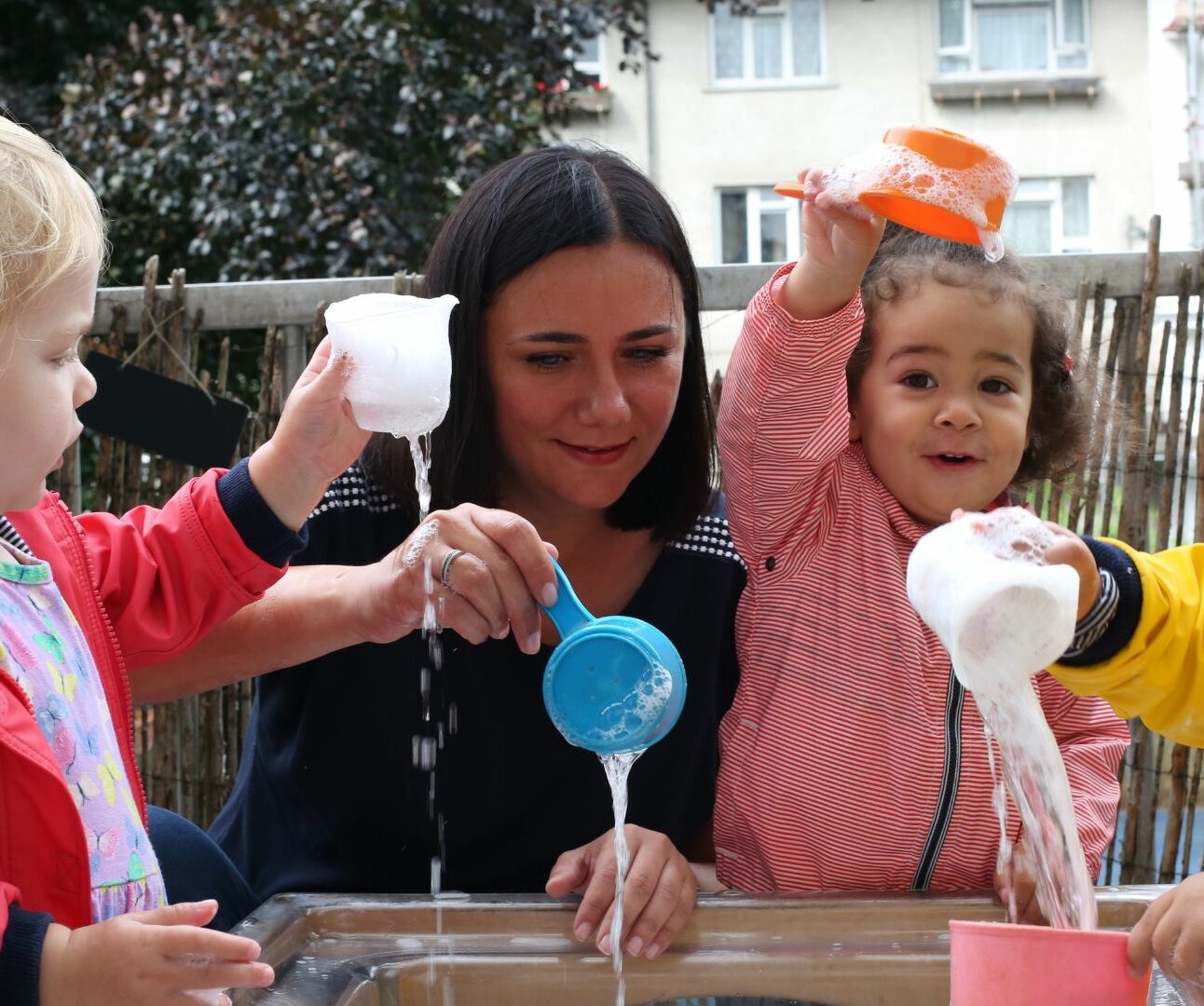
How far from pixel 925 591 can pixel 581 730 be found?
34 cm

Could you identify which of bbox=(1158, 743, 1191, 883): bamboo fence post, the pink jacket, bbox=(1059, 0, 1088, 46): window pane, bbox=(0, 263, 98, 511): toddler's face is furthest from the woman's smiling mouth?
bbox=(1059, 0, 1088, 46): window pane

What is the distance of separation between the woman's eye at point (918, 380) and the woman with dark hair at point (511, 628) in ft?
0.83

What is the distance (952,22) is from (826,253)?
474 inches

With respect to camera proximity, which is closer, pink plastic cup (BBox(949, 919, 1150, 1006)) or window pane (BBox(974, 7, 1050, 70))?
pink plastic cup (BBox(949, 919, 1150, 1006))

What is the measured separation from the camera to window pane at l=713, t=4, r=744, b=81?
1238 centimetres

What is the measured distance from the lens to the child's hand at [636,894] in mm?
1167

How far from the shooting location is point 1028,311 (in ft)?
5.25

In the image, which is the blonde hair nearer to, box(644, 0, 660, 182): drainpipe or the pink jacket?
the pink jacket

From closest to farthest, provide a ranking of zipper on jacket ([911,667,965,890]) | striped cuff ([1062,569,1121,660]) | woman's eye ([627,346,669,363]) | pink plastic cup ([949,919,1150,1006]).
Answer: pink plastic cup ([949,919,1150,1006]), striped cuff ([1062,569,1121,660]), zipper on jacket ([911,667,965,890]), woman's eye ([627,346,669,363])

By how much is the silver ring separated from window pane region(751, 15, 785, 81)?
39.3ft

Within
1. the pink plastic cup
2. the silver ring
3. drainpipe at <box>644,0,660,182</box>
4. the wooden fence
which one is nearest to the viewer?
the pink plastic cup

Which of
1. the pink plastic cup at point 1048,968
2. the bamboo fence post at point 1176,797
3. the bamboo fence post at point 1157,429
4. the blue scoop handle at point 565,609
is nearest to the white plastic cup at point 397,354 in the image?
the blue scoop handle at point 565,609

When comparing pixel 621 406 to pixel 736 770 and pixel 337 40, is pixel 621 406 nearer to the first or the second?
Answer: pixel 736 770

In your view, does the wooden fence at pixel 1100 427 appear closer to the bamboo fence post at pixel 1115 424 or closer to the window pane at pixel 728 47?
the bamboo fence post at pixel 1115 424
